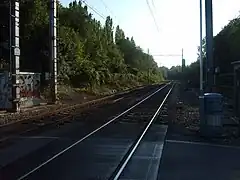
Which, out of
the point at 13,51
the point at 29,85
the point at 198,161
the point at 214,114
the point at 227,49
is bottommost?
the point at 198,161

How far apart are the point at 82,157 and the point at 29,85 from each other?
2536cm

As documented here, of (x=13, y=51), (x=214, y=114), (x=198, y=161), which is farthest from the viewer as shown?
(x=13, y=51)

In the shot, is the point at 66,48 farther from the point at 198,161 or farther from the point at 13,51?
the point at 198,161

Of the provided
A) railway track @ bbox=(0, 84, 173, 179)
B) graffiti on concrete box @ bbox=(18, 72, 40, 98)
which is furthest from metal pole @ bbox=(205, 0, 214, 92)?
graffiti on concrete box @ bbox=(18, 72, 40, 98)

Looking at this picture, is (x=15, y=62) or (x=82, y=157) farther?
(x=15, y=62)

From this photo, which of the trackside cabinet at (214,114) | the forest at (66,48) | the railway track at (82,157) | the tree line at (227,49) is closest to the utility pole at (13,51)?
the forest at (66,48)

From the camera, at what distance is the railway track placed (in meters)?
11.1

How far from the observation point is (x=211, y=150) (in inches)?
600

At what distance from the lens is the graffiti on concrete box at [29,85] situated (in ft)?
120

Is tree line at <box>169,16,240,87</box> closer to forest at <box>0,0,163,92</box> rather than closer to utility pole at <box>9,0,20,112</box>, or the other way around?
forest at <box>0,0,163,92</box>

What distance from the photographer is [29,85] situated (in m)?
38.2

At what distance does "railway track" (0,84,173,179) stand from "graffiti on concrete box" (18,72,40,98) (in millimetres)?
16560

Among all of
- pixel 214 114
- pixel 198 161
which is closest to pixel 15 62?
pixel 214 114

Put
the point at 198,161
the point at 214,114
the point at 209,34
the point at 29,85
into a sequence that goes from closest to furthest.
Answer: the point at 198,161 → the point at 214,114 → the point at 209,34 → the point at 29,85
